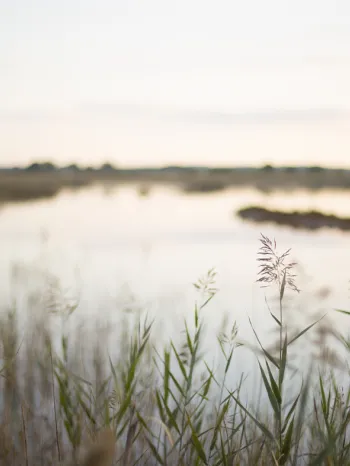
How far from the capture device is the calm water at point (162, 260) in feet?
20.8

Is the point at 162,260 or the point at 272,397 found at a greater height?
the point at 162,260

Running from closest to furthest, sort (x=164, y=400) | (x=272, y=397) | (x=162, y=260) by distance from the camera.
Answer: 1. (x=272, y=397)
2. (x=164, y=400)
3. (x=162, y=260)

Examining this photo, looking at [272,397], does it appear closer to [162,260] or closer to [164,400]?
[164,400]

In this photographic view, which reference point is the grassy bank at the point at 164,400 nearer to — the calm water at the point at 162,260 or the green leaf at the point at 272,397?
the green leaf at the point at 272,397

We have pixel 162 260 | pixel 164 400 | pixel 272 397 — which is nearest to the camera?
pixel 272 397

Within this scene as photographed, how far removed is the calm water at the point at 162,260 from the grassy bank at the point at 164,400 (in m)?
0.53

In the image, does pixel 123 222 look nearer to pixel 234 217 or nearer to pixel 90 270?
pixel 234 217

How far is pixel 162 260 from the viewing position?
1130 cm

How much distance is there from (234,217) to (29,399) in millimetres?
16801

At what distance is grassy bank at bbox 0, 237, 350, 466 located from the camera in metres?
1.86

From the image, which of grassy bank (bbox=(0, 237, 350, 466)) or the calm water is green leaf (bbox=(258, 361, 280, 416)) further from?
the calm water

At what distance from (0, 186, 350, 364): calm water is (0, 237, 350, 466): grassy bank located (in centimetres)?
53

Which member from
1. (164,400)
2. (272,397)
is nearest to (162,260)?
(164,400)

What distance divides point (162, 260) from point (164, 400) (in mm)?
9178
